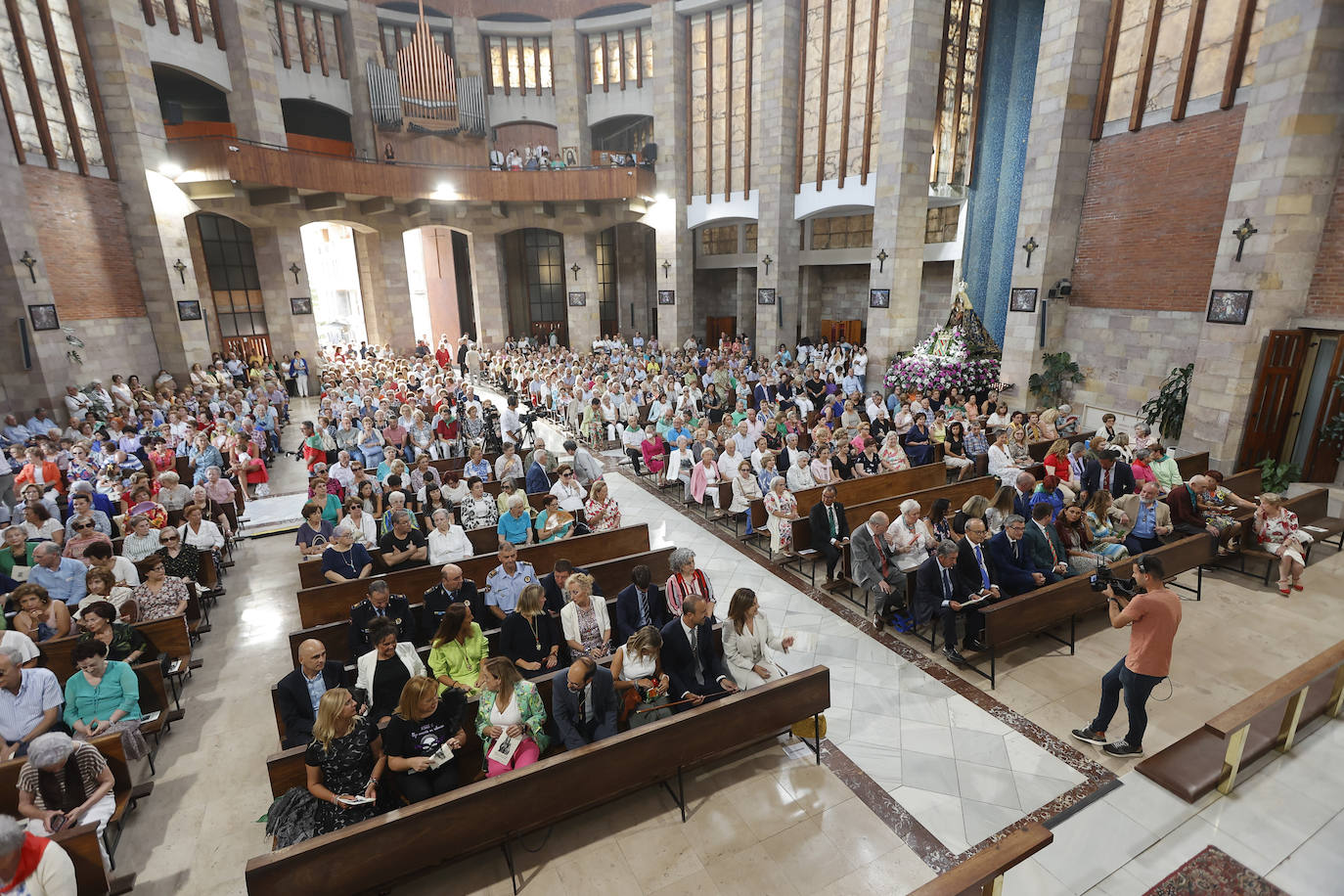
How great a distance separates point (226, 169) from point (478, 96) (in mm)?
9029

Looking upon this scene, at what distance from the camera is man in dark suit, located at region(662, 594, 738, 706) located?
4.18m

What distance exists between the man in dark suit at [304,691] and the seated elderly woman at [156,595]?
7.03ft

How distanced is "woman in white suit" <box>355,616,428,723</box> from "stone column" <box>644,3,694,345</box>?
17232mm

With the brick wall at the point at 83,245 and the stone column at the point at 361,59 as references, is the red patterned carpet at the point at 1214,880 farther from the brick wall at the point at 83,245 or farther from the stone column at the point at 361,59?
the stone column at the point at 361,59

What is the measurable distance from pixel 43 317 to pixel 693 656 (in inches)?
533

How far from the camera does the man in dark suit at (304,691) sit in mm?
3893

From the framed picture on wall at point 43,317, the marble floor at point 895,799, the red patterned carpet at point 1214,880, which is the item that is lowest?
the marble floor at point 895,799

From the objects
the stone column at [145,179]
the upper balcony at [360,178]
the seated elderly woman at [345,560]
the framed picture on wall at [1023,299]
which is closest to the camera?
the seated elderly woman at [345,560]

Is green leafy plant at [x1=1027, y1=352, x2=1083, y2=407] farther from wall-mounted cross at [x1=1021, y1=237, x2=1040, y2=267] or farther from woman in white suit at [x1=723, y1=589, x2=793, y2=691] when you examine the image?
woman in white suit at [x1=723, y1=589, x2=793, y2=691]

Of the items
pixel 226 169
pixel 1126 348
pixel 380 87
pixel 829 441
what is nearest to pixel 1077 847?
pixel 829 441

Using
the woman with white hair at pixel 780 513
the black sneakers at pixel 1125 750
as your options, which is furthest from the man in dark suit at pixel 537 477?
the black sneakers at pixel 1125 750

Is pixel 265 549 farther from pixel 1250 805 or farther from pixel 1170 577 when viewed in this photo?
pixel 1170 577

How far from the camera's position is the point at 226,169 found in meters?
14.3

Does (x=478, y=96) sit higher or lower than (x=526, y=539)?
higher
